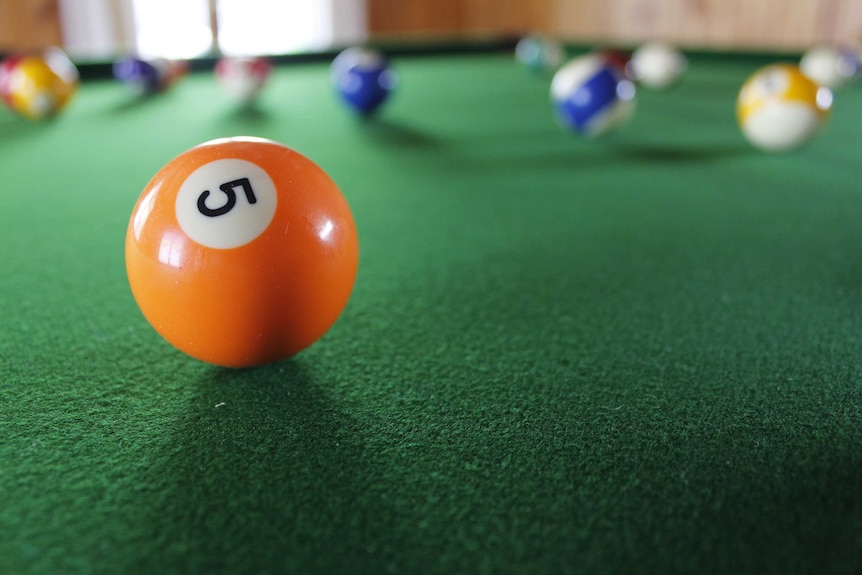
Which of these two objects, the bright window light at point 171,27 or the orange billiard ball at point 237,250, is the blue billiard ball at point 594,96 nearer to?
the orange billiard ball at point 237,250

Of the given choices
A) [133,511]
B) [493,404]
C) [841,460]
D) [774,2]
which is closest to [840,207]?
[841,460]

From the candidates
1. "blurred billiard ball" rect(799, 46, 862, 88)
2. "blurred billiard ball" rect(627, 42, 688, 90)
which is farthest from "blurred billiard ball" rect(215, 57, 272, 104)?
"blurred billiard ball" rect(799, 46, 862, 88)

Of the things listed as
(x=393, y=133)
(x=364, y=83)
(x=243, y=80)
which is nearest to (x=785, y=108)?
(x=393, y=133)

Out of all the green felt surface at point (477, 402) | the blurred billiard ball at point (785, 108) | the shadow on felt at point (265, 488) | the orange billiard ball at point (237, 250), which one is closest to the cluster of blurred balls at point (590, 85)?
the blurred billiard ball at point (785, 108)

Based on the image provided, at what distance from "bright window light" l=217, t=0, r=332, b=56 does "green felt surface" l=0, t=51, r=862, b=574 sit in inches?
295

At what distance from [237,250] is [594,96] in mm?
2508

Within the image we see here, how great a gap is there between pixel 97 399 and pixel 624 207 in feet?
5.75

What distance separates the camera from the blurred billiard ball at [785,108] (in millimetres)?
2904

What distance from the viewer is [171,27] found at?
877cm

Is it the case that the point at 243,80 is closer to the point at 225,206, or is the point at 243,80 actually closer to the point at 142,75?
the point at 142,75

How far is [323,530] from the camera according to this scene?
89cm

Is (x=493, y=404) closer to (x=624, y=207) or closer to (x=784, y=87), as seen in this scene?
(x=624, y=207)

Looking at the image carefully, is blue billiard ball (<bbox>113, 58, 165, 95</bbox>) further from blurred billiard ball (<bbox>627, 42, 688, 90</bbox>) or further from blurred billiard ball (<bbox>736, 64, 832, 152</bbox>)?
blurred billiard ball (<bbox>736, 64, 832, 152</bbox>)

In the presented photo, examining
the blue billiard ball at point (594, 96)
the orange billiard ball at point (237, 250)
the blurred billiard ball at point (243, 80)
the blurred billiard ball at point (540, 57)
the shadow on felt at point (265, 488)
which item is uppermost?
the blurred billiard ball at point (540, 57)
